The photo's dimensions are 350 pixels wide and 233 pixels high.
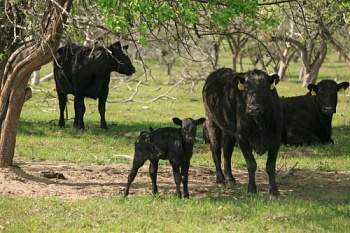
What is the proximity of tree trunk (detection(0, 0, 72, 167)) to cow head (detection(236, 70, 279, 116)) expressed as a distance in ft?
9.47

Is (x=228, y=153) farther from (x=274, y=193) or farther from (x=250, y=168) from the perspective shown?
(x=274, y=193)

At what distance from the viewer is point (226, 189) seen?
1221cm

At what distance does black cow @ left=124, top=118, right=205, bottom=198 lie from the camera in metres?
11.0

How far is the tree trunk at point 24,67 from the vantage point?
12.2 meters

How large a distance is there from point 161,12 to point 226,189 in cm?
298

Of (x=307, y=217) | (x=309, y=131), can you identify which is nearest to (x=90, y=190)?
(x=307, y=217)

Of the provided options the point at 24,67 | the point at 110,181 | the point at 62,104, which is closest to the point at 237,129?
the point at 110,181

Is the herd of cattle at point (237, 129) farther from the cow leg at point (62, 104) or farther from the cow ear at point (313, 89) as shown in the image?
the cow leg at point (62, 104)

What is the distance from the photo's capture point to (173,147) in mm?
11039

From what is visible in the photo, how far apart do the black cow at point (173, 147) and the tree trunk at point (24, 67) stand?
7.11 ft

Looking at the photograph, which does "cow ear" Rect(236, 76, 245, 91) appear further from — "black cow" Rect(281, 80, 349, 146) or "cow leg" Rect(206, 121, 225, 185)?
"black cow" Rect(281, 80, 349, 146)

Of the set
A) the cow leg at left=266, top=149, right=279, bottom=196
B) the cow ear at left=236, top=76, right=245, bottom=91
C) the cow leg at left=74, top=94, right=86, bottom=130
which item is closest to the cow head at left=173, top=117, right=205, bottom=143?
the cow ear at left=236, top=76, right=245, bottom=91

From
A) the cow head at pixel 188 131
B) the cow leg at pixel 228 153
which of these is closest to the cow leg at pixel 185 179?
the cow head at pixel 188 131

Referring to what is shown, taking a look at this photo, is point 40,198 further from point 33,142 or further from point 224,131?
point 33,142
